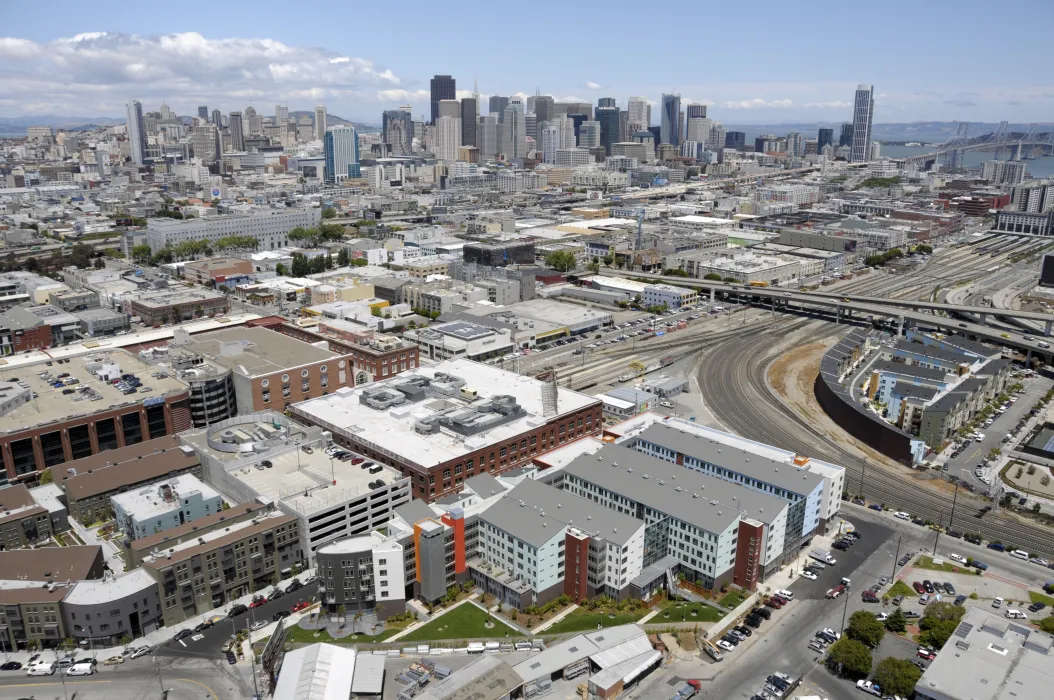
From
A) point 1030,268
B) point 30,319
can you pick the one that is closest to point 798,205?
point 1030,268

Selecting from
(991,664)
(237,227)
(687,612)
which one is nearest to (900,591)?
(991,664)

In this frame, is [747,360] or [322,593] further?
[747,360]

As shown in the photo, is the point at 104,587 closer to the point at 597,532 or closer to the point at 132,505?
the point at 132,505

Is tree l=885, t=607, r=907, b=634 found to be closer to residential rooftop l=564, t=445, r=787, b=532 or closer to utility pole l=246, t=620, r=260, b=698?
residential rooftop l=564, t=445, r=787, b=532

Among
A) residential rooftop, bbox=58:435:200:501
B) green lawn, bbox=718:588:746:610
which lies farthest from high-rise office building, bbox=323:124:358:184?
green lawn, bbox=718:588:746:610

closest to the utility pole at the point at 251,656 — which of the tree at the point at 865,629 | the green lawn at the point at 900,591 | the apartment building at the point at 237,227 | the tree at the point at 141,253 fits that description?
the tree at the point at 865,629

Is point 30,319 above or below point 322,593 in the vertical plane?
above

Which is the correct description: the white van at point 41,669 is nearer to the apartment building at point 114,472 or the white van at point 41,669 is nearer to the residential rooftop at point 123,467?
the apartment building at point 114,472
